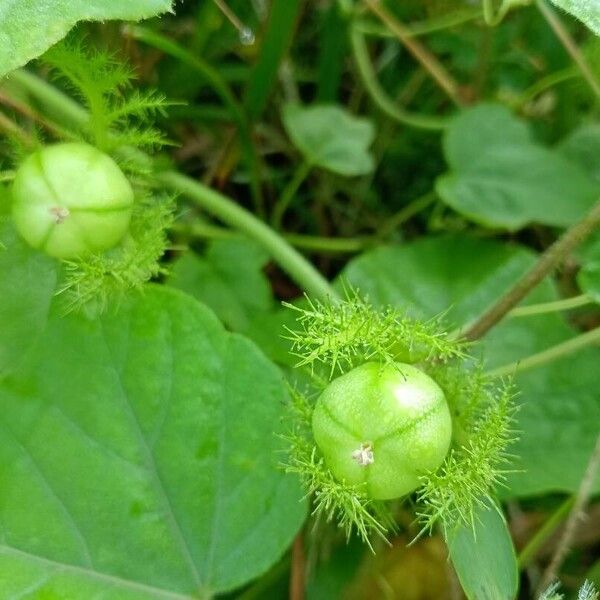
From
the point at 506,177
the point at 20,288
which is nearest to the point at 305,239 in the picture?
the point at 506,177

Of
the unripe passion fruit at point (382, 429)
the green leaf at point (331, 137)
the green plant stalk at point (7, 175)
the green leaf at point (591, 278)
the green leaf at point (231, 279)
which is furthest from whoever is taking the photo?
the green leaf at point (331, 137)

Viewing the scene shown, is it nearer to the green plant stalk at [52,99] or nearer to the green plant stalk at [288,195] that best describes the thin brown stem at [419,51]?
the green plant stalk at [288,195]

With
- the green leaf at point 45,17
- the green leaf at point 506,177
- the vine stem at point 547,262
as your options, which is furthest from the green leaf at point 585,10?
the green leaf at point 506,177

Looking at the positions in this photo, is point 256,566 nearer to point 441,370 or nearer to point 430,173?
point 441,370

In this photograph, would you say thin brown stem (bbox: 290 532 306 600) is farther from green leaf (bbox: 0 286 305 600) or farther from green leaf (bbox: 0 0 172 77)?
green leaf (bbox: 0 0 172 77)

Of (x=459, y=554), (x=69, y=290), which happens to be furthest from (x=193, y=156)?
(x=459, y=554)

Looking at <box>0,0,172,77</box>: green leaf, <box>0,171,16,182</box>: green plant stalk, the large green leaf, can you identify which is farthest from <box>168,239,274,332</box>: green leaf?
<box>0,0,172,77</box>: green leaf
